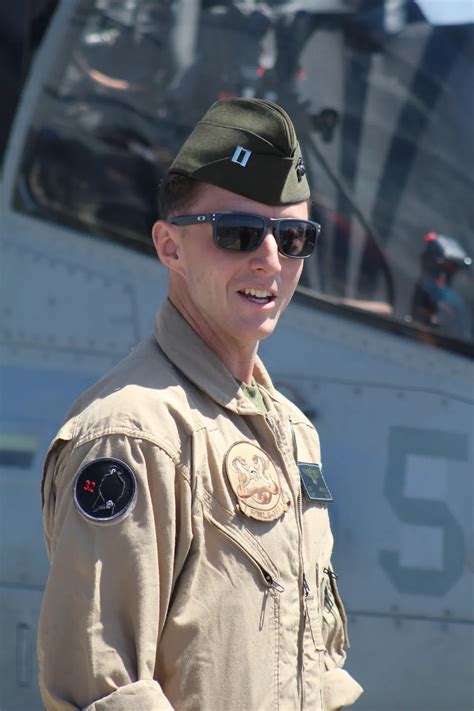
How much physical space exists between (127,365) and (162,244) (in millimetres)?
218

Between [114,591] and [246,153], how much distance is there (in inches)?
A: 26.9

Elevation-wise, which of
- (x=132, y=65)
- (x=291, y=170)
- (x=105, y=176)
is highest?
(x=132, y=65)

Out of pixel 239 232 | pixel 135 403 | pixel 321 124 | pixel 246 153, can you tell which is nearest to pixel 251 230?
pixel 239 232

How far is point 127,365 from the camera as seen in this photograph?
1.50 metres

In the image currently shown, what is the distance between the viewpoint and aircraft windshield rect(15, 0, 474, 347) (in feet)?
10.6

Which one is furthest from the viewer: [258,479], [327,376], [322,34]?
[322,34]

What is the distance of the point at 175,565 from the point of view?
1.39 m

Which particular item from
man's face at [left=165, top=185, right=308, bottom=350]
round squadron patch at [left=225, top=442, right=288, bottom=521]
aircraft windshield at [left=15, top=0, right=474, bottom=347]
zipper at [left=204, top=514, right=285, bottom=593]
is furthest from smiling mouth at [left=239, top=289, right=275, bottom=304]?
aircraft windshield at [left=15, top=0, right=474, bottom=347]

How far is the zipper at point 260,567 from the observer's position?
1415 mm

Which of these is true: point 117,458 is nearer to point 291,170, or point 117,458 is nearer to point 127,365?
point 127,365

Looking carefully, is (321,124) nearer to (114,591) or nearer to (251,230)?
(251,230)

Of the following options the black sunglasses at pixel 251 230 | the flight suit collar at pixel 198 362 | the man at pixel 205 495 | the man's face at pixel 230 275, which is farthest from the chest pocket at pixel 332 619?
the black sunglasses at pixel 251 230

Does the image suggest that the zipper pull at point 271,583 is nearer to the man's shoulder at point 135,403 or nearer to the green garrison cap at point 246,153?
the man's shoulder at point 135,403

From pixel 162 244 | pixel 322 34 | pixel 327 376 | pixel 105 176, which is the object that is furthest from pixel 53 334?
pixel 162 244
